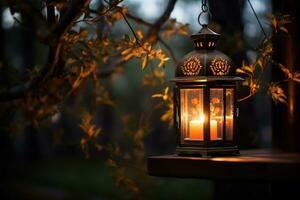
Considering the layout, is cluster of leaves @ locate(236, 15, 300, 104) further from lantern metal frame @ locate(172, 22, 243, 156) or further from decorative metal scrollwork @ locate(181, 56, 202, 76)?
decorative metal scrollwork @ locate(181, 56, 202, 76)

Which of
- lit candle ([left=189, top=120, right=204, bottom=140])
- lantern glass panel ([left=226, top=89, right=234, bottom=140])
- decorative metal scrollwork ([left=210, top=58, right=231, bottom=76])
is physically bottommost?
lit candle ([left=189, top=120, right=204, bottom=140])

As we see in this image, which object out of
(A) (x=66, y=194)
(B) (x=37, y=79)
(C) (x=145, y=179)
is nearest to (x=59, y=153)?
(A) (x=66, y=194)

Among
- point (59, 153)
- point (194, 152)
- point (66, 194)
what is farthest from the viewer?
point (59, 153)

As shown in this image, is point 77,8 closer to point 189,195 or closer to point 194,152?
point 194,152

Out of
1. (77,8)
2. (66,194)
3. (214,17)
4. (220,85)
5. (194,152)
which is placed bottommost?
(66,194)

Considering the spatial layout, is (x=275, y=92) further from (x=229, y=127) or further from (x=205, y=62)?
(x=205, y=62)

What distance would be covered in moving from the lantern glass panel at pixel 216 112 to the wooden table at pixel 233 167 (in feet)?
0.67

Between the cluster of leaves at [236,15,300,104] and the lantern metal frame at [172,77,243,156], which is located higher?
the cluster of leaves at [236,15,300,104]

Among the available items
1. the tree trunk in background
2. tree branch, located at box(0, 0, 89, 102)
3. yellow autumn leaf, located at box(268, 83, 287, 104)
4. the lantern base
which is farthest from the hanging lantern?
tree branch, located at box(0, 0, 89, 102)

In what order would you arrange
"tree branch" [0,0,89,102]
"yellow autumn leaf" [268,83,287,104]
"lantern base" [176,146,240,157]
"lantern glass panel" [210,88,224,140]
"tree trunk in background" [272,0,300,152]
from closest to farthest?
"tree branch" [0,0,89,102] → "lantern base" [176,146,240,157] → "lantern glass panel" [210,88,224,140] → "yellow autumn leaf" [268,83,287,104] → "tree trunk in background" [272,0,300,152]

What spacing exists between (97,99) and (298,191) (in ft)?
6.55

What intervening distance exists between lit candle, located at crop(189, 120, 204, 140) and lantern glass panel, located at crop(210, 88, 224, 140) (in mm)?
72

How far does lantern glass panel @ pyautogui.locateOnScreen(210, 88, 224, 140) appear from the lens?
3.85 metres

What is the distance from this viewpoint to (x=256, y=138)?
5.40 metres
